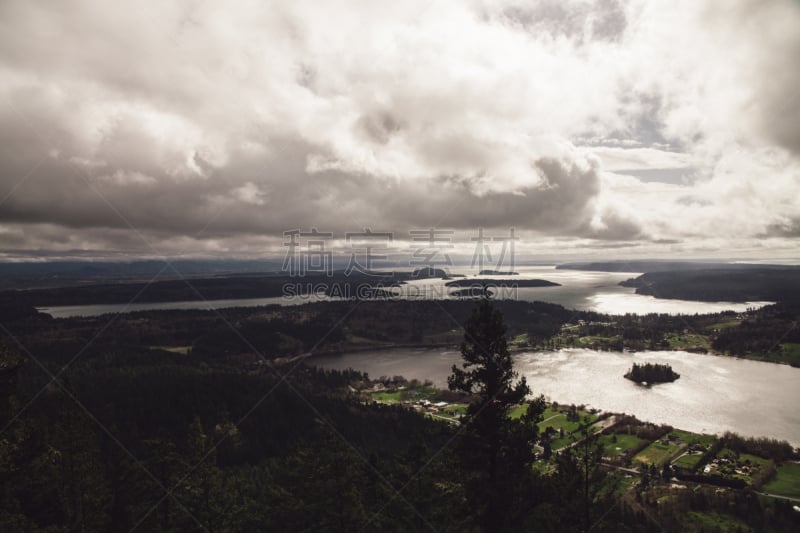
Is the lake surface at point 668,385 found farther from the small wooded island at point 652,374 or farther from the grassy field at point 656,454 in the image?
the grassy field at point 656,454

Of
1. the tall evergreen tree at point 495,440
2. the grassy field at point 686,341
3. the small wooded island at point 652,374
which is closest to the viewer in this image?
the tall evergreen tree at point 495,440

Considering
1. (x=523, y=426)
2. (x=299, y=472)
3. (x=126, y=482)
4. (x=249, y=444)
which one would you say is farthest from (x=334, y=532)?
(x=249, y=444)

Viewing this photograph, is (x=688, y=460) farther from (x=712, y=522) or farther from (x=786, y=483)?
(x=712, y=522)

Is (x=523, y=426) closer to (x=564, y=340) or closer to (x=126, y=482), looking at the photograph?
(x=126, y=482)

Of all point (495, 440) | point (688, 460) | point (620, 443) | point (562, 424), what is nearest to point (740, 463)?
point (688, 460)

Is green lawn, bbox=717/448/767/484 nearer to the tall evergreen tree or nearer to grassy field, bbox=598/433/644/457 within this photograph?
grassy field, bbox=598/433/644/457

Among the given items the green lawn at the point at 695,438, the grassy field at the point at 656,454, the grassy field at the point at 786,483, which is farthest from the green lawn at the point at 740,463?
the grassy field at the point at 656,454
